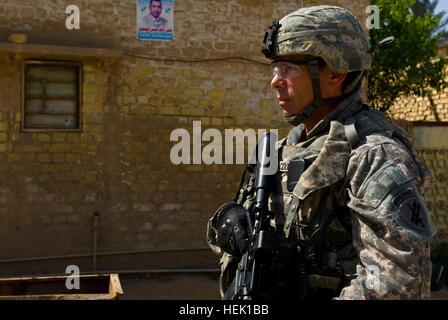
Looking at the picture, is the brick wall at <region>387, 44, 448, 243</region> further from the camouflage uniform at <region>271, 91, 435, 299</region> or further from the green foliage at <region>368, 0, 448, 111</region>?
the camouflage uniform at <region>271, 91, 435, 299</region>

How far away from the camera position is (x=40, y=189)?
6.73 metres

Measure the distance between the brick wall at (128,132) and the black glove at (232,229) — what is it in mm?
4956

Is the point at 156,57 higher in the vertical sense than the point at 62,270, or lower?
higher

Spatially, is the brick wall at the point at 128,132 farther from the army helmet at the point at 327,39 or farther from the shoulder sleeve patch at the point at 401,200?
the shoulder sleeve patch at the point at 401,200

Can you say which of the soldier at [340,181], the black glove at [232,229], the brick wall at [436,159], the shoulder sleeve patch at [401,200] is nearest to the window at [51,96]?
the soldier at [340,181]

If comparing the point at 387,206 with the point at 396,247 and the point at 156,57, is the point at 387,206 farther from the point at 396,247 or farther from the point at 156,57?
the point at 156,57

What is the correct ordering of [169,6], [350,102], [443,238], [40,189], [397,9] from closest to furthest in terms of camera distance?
[350,102] → [40,189] → [169,6] → [443,238] → [397,9]

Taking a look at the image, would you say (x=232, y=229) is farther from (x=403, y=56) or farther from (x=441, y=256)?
(x=403, y=56)

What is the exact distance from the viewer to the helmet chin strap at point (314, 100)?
2158mm

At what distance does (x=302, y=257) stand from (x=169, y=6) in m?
5.94

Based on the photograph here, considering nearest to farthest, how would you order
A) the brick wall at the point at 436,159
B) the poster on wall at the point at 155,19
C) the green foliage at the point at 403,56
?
the poster on wall at the point at 155,19, the brick wall at the point at 436,159, the green foliage at the point at 403,56

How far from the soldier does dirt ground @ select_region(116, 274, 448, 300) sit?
426 centimetres

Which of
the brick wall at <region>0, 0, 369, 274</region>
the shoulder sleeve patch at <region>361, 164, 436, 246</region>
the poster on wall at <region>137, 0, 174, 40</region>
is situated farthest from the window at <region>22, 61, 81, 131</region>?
the shoulder sleeve patch at <region>361, 164, 436, 246</region>
